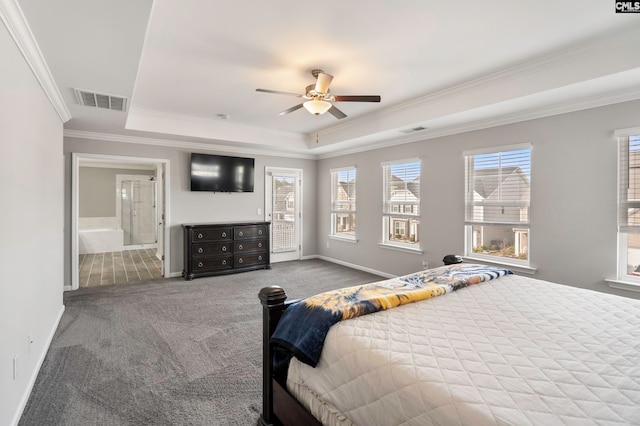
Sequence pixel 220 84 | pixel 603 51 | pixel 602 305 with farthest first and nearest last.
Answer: pixel 220 84
pixel 603 51
pixel 602 305

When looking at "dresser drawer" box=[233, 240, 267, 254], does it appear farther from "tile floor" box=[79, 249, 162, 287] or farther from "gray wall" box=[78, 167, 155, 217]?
"gray wall" box=[78, 167, 155, 217]

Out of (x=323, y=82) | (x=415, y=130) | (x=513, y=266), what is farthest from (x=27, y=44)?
(x=513, y=266)

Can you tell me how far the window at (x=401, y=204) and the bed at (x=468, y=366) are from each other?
3222 millimetres

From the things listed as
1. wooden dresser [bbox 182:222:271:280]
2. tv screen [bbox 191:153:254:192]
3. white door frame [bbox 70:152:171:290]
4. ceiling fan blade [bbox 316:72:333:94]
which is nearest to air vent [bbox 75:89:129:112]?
white door frame [bbox 70:152:171:290]

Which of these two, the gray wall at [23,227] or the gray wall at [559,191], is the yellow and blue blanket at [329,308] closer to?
the gray wall at [23,227]

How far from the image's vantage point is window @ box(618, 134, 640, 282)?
3055 mm

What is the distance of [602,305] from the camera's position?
1.95m

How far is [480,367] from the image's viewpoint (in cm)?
122

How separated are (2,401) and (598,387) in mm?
2797

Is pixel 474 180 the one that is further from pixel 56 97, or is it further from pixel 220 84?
pixel 56 97

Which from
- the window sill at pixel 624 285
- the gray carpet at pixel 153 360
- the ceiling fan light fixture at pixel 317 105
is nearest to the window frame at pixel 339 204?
the gray carpet at pixel 153 360

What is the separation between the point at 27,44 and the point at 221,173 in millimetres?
3967

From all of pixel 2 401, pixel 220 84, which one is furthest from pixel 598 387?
pixel 220 84

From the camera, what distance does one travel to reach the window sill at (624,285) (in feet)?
9.88
